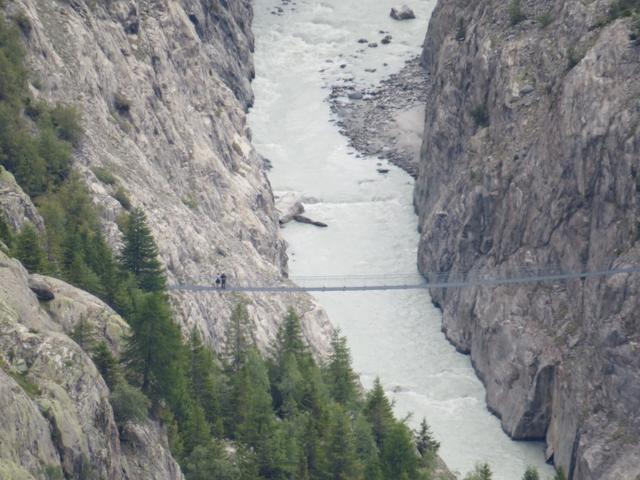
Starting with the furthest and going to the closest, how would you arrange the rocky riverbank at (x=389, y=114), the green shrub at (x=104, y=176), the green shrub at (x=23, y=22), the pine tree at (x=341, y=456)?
the rocky riverbank at (x=389, y=114) → the green shrub at (x=23, y=22) → the green shrub at (x=104, y=176) → the pine tree at (x=341, y=456)

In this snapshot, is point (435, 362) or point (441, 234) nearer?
point (435, 362)

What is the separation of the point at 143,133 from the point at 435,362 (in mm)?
21936

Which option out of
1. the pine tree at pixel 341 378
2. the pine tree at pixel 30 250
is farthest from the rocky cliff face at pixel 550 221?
the pine tree at pixel 30 250

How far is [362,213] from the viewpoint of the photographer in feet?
333

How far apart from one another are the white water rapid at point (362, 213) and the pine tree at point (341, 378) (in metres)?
8.72

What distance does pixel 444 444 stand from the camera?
7562cm

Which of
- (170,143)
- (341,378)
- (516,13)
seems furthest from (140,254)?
(516,13)

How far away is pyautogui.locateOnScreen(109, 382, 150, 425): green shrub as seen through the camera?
4109cm

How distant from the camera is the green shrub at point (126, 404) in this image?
41094mm

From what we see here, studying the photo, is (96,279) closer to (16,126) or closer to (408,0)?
(16,126)

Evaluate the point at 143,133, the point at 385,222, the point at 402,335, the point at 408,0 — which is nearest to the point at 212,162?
the point at 143,133

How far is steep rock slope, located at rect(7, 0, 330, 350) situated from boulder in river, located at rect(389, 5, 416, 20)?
3377 centimetres

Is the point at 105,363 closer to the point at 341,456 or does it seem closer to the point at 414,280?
the point at 341,456

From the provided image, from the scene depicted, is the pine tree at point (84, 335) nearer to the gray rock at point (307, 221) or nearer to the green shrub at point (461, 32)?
the green shrub at point (461, 32)
